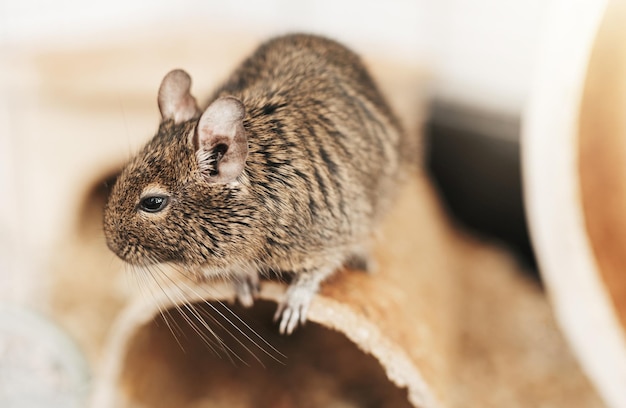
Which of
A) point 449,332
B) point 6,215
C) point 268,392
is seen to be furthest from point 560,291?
point 6,215

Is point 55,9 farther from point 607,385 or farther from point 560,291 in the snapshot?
Result: point 607,385

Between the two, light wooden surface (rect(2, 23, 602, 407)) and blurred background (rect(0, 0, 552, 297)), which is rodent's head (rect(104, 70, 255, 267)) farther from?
blurred background (rect(0, 0, 552, 297))

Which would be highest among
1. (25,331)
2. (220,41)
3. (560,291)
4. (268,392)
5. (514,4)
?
(514,4)

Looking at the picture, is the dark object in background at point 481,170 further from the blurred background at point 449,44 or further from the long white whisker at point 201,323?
the long white whisker at point 201,323

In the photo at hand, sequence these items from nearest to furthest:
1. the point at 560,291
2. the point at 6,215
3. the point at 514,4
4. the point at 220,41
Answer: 1. the point at 560,291
2. the point at 6,215
3. the point at 220,41
4. the point at 514,4

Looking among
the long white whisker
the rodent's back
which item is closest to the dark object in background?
the rodent's back

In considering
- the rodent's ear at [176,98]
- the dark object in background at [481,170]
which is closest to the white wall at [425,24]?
the dark object in background at [481,170]
